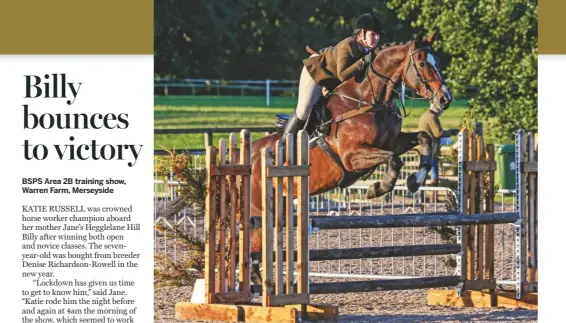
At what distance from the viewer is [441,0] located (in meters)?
21.1

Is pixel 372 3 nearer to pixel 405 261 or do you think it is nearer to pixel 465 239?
pixel 405 261

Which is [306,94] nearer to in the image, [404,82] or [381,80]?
[381,80]

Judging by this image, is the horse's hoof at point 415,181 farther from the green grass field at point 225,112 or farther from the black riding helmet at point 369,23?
the green grass field at point 225,112

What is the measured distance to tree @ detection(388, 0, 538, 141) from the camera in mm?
19938

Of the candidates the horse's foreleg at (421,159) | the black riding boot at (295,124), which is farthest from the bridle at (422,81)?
the black riding boot at (295,124)

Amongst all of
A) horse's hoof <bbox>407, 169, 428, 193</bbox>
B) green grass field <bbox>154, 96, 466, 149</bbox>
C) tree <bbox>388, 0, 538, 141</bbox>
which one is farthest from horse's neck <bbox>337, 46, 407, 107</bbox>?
green grass field <bbox>154, 96, 466, 149</bbox>

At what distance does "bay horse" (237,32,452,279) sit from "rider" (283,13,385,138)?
0.19 metres

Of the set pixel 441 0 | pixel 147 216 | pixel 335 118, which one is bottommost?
pixel 147 216

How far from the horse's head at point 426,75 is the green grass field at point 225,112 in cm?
1687

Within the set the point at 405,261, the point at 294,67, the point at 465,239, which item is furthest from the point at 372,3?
the point at 465,239

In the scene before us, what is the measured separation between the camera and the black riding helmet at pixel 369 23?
1067 cm

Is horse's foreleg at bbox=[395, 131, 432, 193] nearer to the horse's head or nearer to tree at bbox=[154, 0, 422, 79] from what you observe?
the horse's head

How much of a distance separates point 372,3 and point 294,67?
2935mm

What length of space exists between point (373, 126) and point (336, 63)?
651mm
